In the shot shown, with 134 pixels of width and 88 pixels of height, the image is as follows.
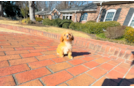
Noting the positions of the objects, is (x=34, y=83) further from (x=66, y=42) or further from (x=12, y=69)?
(x=66, y=42)

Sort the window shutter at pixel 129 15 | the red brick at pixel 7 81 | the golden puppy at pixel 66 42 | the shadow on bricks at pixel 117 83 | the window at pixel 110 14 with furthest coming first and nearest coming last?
the window at pixel 110 14 → the window shutter at pixel 129 15 → the golden puppy at pixel 66 42 → the shadow on bricks at pixel 117 83 → the red brick at pixel 7 81

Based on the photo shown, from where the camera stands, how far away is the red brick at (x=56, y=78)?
96 centimetres

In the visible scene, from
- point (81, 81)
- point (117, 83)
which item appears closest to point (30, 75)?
point (81, 81)

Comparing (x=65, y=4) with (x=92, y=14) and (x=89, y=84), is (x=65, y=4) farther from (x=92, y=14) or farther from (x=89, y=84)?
(x=89, y=84)

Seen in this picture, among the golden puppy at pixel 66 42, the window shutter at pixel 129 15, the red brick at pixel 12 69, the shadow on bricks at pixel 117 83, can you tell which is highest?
the window shutter at pixel 129 15

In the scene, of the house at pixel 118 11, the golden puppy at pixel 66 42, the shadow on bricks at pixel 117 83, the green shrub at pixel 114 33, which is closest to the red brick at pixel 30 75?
the golden puppy at pixel 66 42

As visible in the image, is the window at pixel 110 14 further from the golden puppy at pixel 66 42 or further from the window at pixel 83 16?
the golden puppy at pixel 66 42

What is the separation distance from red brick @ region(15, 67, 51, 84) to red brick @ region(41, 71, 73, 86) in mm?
108

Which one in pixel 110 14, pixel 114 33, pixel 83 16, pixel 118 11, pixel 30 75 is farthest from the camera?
pixel 83 16

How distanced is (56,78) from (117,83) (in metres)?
0.98

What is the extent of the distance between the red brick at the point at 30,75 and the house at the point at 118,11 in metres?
11.2

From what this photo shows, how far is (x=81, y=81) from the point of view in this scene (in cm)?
107

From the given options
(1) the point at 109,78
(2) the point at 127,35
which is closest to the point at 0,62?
(1) the point at 109,78

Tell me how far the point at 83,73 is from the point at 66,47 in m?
0.64
